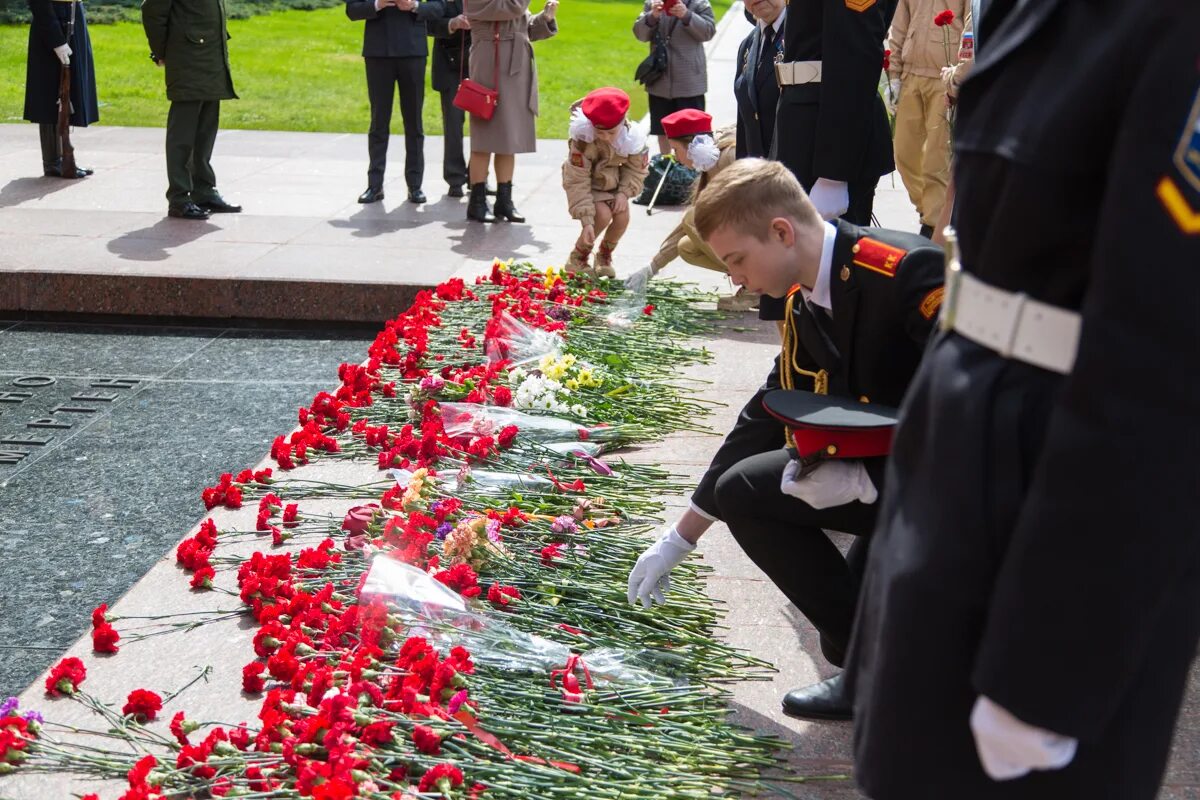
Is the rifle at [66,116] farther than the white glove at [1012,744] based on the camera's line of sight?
Yes

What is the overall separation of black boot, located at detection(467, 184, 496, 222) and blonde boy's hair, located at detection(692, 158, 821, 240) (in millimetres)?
5745

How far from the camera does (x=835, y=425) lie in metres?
2.41

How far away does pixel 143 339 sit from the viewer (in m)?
6.58

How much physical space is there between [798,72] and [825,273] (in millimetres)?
1858

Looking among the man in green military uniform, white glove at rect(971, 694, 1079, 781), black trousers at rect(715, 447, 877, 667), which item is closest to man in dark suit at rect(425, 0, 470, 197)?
the man in green military uniform

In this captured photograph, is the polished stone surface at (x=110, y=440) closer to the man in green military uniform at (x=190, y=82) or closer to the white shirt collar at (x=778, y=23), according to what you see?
the man in green military uniform at (x=190, y=82)

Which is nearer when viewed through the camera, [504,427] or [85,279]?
[504,427]

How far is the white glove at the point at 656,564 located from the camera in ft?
9.55

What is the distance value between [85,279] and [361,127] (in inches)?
268

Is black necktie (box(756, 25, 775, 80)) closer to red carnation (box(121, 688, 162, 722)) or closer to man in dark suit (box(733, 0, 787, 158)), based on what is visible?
man in dark suit (box(733, 0, 787, 158))

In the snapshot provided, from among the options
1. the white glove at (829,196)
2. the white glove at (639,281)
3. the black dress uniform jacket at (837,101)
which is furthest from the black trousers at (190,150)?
the white glove at (829,196)

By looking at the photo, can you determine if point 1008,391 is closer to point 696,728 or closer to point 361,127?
point 696,728

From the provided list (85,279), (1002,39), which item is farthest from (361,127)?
(1002,39)

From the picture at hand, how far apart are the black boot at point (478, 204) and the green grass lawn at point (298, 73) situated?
450cm
